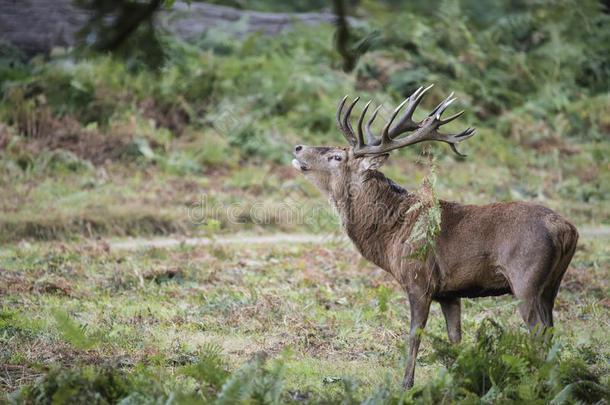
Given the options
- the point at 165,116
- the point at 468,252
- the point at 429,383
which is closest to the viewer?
the point at 429,383

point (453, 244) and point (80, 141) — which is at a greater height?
point (453, 244)

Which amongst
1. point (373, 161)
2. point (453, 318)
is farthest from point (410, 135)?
point (453, 318)

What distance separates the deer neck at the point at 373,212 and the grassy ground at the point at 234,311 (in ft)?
3.39

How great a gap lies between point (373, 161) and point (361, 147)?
0.20m

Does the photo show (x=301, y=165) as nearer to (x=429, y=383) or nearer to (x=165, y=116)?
(x=429, y=383)

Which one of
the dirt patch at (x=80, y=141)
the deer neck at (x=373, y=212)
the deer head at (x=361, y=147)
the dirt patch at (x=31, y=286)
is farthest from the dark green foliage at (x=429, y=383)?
the dirt patch at (x=80, y=141)

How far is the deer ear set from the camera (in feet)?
23.6

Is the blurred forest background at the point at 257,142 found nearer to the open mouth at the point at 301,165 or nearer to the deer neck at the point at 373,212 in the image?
the deer neck at the point at 373,212

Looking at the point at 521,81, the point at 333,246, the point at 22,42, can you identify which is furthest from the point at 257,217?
the point at 521,81

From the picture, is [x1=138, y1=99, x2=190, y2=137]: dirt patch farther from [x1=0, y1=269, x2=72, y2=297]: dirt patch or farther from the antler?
the antler

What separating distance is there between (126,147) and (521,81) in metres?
11.0

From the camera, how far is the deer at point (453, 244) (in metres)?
5.83

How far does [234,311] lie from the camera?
310 inches

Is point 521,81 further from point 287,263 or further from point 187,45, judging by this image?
point 287,263
